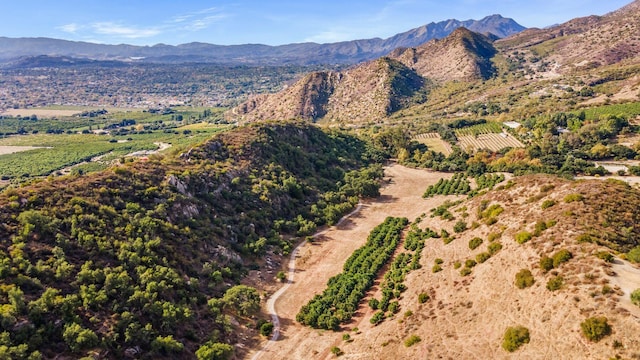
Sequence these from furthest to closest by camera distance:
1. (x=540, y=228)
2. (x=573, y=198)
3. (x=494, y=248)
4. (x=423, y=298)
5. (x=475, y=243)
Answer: (x=475, y=243) < (x=573, y=198) < (x=494, y=248) < (x=423, y=298) < (x=540, y=228)

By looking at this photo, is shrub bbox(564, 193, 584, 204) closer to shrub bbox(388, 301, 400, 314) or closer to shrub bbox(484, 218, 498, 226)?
shrub bbox(484, 218, 498, 226)

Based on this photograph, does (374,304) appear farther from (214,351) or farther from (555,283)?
(555,283)

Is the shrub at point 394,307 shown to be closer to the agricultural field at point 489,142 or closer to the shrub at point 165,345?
the shrub at point 165,345

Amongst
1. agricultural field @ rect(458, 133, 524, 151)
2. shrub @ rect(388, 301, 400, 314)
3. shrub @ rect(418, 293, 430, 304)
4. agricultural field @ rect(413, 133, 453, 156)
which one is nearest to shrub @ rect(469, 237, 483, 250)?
shrub @ rect(418, 293, 430, 304)

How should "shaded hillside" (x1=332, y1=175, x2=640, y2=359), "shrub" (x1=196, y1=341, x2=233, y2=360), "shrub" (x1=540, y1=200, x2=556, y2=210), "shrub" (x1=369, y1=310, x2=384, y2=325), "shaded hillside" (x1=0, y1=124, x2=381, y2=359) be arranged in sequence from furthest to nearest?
"shrub" (x1=540, y1=200, x2=556, y2=210), "shrub" (x1=369, y1=310, x2=384, y2=325), "shrub" (x1=196, y1=341, x2=233, y2=360), "shaded hillside" (x1=0, y1=124, x2=381, y2=359), "shaded hillside" (x1=332, y1=175, x2=640, y2=359)

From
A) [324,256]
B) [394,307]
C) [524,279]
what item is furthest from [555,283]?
[324,256]

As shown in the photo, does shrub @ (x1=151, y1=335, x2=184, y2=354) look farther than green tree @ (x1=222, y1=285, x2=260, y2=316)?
No
